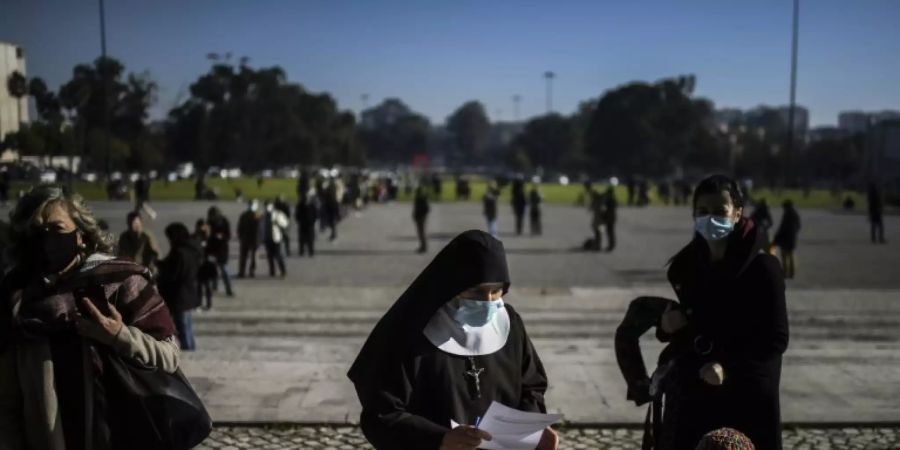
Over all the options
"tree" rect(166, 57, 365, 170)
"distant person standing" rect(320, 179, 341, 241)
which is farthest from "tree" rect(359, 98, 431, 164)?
"distant person standing" rect(320, 179, 341, 241)

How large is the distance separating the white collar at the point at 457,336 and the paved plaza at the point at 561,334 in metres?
3.41

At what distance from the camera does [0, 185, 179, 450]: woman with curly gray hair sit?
9.04 ft

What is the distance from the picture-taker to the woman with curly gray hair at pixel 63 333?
2756 millimetres

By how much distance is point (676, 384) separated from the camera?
352 cm

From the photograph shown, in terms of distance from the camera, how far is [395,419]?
104 inches

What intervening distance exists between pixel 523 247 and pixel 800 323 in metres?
10.3

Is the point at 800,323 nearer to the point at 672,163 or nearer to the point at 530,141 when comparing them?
the point at 672,163

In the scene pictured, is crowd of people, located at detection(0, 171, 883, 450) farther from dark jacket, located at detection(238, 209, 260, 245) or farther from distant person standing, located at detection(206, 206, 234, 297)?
dark jacket, located at detection(238, 209, 260, 245)

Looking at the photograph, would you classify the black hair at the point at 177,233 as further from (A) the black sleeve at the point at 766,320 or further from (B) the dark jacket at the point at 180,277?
(A) the black sleeve at the point at 766,320

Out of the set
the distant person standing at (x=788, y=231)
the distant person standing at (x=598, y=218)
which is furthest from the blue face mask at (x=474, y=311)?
the distant person standing at (x=598, y=218)

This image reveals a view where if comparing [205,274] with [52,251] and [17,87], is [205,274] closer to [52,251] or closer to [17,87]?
[17,87]

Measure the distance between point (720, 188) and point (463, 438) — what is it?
1.65 metres

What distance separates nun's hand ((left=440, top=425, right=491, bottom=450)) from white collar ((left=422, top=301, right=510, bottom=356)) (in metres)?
0.26

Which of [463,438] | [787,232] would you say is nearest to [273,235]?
[787,232]
